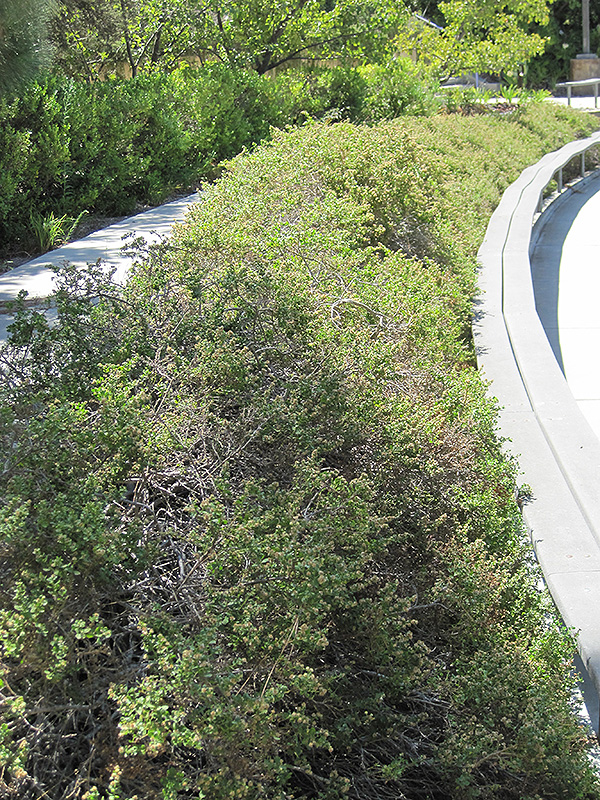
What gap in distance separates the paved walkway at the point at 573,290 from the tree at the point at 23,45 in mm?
3889

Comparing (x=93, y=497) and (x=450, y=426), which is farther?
(x=450, y=426)

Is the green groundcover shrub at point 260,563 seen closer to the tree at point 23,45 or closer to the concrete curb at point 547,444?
the concrete curb at point 547,444

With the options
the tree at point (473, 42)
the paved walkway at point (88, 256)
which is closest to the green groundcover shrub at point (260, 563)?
the paved walkway at point (88, 256)

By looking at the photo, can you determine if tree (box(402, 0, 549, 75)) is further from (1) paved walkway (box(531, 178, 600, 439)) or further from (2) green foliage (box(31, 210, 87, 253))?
(2) green foliage (box(31, 210, 87, 253))

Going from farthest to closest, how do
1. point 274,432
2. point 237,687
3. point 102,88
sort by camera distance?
point 102,88, point 274,432, point 237,687

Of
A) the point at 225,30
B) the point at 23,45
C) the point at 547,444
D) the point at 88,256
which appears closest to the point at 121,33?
the point at 225,30

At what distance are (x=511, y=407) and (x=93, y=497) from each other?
2.48 m

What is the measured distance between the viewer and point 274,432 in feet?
9.20

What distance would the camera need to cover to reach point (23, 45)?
5355mm

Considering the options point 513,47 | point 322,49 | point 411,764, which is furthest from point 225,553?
point 513,47

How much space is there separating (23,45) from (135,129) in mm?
4000

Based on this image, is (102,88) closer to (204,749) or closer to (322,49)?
(322,49)

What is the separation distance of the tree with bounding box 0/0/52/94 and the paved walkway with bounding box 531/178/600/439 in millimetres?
3889

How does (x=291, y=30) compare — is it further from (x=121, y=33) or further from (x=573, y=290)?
(x=573, y=290)
